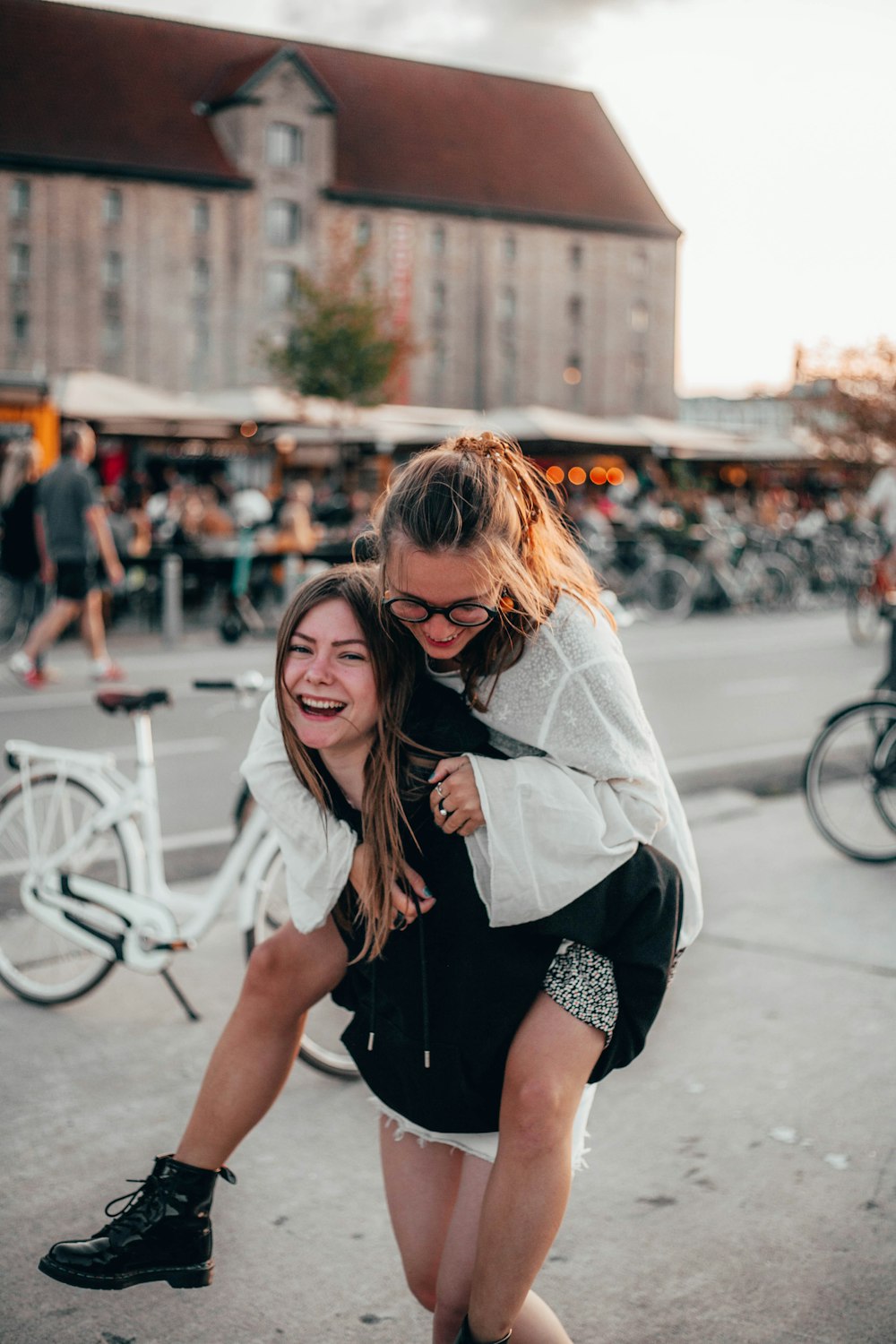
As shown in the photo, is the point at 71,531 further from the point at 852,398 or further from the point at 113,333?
the point at 113,333

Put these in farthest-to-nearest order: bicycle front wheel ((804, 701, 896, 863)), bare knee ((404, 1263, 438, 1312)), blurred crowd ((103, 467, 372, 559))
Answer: blurred crowd ((103, 467, 372, 559)), bicycle front wheel ((804, 701, 896, 863)), bare knee ((404, 1263, 438, 1312))

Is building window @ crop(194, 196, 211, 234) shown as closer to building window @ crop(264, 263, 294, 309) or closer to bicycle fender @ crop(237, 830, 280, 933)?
building window @ crop(264, 263, 294, 309)

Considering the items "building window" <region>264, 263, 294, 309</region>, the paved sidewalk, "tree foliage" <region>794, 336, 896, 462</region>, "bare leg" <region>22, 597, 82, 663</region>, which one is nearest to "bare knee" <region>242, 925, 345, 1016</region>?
the paved sidewalk

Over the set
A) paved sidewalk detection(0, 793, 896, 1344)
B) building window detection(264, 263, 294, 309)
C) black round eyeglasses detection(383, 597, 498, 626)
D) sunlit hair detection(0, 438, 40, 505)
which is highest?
building window detection(264, 263, 294, 309)

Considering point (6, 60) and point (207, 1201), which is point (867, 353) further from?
point (6, 60)

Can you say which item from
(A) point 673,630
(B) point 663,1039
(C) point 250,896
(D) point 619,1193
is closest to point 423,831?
(D) point 619,1193

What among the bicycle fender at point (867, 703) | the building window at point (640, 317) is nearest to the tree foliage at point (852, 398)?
the bicycle fender at point (867, 703)

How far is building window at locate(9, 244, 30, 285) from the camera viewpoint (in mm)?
49375

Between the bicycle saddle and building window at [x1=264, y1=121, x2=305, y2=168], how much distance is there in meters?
53.4

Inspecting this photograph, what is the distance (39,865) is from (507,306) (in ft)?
191

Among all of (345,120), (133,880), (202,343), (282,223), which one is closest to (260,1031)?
(133,880)

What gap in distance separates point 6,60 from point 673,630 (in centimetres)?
4647

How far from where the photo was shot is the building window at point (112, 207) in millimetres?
50906

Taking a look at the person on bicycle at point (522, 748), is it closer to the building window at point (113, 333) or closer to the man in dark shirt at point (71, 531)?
the man in dark shirt at point (71, 531)
